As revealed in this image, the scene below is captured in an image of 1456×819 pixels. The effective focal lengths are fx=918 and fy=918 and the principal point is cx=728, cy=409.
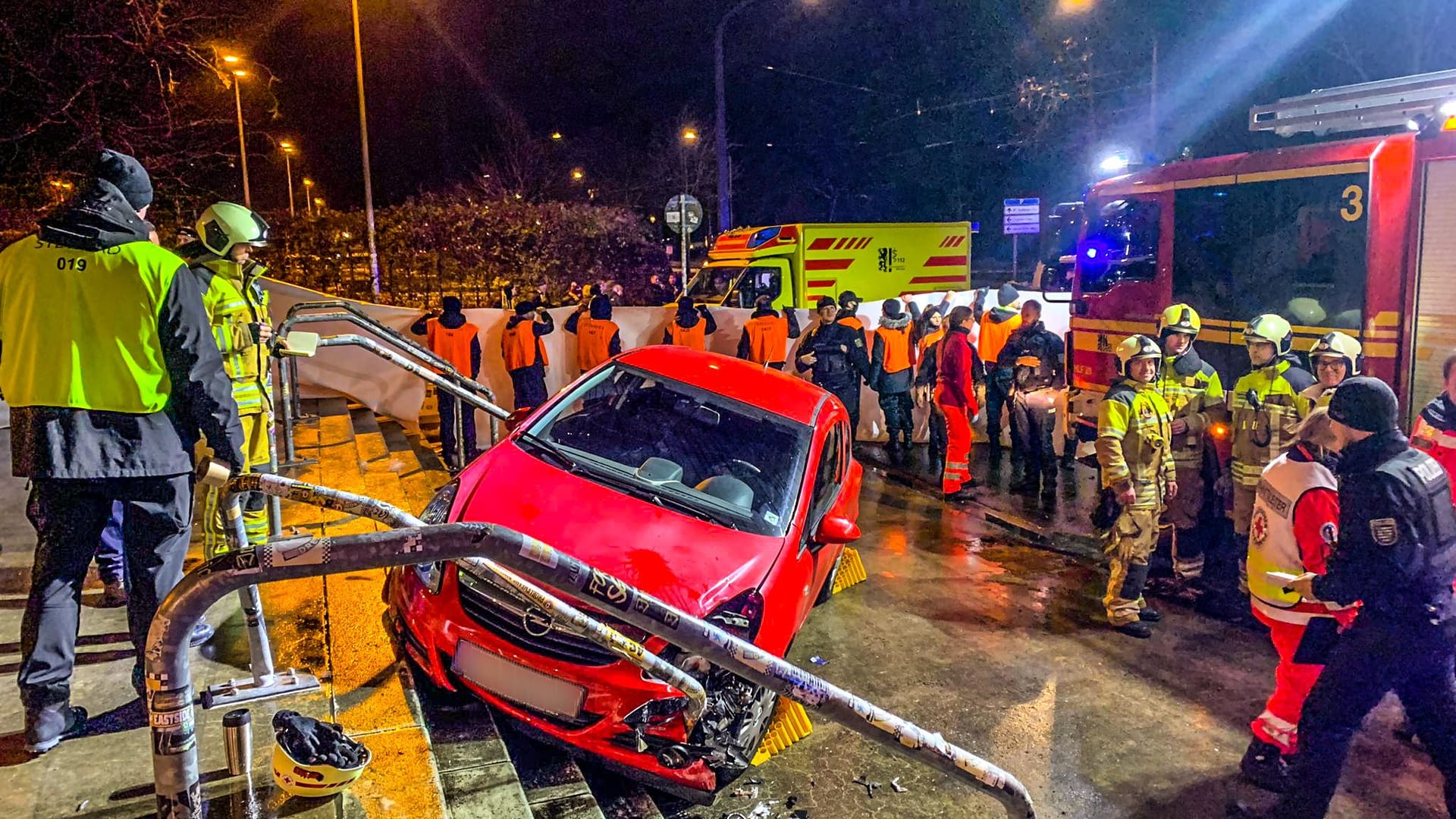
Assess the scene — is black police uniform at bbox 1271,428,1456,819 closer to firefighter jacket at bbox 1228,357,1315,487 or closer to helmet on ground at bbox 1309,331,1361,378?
helmet on ground at bbox 1309,331,1361,378

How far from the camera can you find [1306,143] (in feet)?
24.3

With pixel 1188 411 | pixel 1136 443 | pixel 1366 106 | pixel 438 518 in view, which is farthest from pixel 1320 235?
pixel 438 518

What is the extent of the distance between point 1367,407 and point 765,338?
7.94 metres

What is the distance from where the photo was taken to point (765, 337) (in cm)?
1116

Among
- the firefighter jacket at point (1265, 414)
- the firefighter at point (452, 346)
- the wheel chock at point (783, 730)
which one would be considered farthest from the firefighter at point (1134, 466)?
the firefighter at point (452, 346)

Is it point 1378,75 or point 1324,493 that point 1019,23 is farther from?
point 1324,493

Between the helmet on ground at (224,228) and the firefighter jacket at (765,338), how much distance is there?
22.6 ft

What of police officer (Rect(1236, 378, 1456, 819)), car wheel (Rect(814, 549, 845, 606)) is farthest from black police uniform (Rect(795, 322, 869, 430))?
police officer (Rect(1236, 378, 1456, 819))

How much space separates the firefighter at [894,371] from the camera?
35.6ft

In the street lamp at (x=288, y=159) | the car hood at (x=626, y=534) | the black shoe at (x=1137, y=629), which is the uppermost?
the street lamp at (x=288, y=159)

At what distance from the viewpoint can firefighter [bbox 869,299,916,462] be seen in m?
10.9

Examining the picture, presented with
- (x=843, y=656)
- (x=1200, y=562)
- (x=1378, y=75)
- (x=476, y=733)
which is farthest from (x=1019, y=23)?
(x=476, y=733)

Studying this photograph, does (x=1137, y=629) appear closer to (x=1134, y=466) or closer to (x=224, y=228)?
(x=1134, y=466)

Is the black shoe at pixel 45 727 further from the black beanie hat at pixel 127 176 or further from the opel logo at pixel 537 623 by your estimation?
the black beanie hat at pixel 127 176
